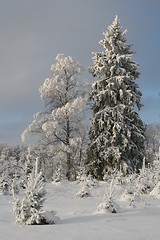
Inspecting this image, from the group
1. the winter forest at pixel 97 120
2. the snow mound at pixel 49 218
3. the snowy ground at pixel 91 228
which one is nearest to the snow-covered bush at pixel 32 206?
the snow mound at pixel 49 218

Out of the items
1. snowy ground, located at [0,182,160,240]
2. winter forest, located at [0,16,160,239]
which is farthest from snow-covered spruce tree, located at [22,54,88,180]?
snowy ground, located at [0,182,160,240]

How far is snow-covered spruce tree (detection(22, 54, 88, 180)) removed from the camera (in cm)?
2262

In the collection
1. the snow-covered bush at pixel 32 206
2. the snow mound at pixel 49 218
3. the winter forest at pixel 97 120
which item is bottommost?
the snow mound at pixel 49 218

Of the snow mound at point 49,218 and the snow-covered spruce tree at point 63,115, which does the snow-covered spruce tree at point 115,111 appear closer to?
the snow-covered spruce tree at point 63,115

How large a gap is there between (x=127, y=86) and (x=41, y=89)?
6.88 m

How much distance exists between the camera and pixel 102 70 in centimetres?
2341

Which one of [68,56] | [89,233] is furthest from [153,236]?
[68,56]

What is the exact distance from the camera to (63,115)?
23.2m

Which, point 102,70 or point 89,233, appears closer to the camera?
point 89,233

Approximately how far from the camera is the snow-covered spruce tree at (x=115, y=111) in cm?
2150

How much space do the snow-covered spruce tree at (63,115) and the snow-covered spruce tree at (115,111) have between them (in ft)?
4.09

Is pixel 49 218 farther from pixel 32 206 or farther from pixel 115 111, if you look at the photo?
pixel 115 111

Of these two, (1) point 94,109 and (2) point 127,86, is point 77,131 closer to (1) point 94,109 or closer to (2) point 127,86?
(1) point 94,109

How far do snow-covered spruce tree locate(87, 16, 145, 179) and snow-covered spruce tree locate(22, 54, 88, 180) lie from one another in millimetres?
1246
